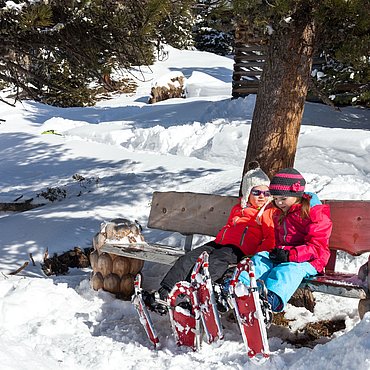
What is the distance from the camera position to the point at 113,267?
17.3 ft

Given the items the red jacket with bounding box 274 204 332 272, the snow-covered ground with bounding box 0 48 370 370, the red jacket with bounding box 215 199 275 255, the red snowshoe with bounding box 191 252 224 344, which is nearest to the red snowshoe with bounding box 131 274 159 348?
the snow-covered ground with bounding box 0 48 370 370

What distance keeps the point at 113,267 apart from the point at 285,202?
180cm

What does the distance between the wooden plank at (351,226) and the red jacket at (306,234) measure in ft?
1.23

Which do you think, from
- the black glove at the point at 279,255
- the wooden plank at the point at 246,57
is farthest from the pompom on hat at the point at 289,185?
the wooden plank at the point at 246,57

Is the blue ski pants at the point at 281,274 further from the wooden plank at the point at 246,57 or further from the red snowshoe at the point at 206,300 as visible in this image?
the wooden plank at the point at 246,57

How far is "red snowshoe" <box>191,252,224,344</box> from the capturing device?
3.66m

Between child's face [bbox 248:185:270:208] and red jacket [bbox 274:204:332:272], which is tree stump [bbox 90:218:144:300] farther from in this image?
red jacket [bbox 274:204:332:272]

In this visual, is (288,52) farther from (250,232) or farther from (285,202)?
(250,232)

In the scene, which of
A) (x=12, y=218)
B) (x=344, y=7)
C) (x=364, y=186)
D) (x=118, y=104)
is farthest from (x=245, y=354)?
(x=118, y=104)

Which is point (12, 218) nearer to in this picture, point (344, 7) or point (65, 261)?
point (65, 261)

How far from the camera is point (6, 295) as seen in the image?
4.93 metres

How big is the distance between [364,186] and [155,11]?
131 inches

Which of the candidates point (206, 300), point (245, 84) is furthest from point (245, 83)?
point (206, 300)

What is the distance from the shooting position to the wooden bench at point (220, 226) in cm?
371
